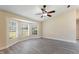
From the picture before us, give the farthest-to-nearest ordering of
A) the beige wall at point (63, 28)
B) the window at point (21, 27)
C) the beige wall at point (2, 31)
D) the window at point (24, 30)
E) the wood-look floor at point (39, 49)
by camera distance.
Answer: the beige wall at point (63, 28), the window at point (24, 30), the window at point (21, 27), the beige wall at point (2, 31), the wood-look floor at point (39, 49)

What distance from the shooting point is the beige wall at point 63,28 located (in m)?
6.05

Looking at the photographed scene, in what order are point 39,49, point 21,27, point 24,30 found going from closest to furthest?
point 39,49 < point 21,27 < point 24,30

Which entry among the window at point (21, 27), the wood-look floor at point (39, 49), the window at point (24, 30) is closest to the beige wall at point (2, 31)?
the wood-look floor at point (39, 49)

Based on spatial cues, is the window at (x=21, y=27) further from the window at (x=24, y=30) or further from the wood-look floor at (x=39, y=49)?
the wood-look floor at (x=39, y=49)

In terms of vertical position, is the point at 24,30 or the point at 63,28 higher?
the point at 63,28

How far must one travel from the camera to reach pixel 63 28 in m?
6.70

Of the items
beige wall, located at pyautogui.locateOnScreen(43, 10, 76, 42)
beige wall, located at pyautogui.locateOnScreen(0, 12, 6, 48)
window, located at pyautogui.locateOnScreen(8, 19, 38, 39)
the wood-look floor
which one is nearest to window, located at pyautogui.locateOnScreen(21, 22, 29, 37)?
window, located at pyautogui.locateOnScreen(8, 19, 38, 39)

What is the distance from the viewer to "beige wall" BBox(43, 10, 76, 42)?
605cm

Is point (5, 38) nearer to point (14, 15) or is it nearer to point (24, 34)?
point (14, 15)

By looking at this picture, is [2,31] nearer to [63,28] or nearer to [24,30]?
[24,30]

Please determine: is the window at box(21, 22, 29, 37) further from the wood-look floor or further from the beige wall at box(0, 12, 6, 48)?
the beige wall at box(0, 12, 6, 48)

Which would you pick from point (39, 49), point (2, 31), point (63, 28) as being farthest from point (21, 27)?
point (63, 28)

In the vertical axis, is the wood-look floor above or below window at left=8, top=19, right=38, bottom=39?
below
